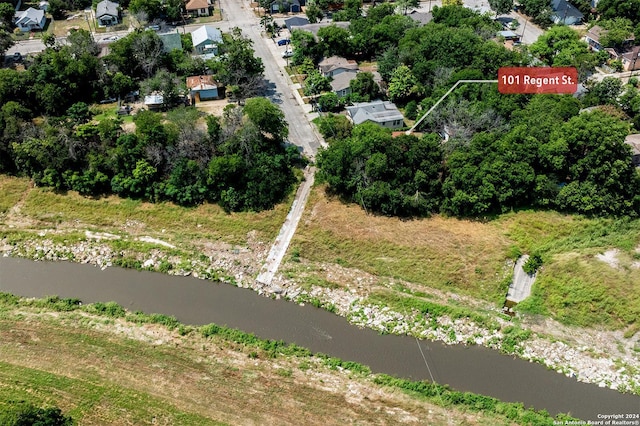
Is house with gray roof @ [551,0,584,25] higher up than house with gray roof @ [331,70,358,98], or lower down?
higher up

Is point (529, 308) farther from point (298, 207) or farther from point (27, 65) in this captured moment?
point (27, 65)

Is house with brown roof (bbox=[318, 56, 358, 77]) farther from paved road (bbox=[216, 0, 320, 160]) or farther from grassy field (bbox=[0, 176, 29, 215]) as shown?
grassy field (bbox=[0, 176, 29, 215])

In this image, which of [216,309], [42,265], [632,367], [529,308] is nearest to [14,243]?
[42,265]

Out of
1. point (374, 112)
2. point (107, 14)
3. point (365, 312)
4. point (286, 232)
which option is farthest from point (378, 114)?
point (107, 14)

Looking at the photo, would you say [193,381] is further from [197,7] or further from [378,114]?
[197,7]

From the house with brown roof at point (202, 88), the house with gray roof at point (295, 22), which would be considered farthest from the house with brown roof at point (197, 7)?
the house with brown roof at point (202, 88)

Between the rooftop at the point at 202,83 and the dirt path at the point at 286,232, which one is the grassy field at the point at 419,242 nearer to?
the dirt path at the point at 286,232

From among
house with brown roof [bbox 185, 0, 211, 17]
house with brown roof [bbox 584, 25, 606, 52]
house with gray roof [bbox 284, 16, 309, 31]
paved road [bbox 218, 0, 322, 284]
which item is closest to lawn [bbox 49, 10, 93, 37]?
house with brown roof [bbox 185, 0, 211, 17]
